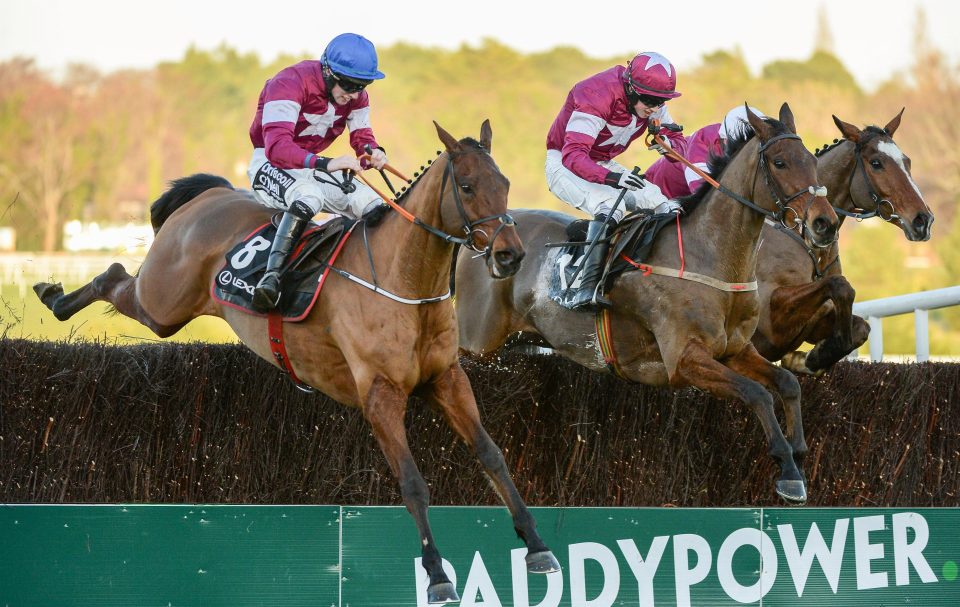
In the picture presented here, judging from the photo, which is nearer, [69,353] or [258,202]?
[69,353]

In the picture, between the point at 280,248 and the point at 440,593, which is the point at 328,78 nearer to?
the point at 280,248

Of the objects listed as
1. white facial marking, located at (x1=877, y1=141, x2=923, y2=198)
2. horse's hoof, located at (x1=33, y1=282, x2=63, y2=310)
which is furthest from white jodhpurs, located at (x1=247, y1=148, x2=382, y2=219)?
white facial marking, located at (x1=877, y1=141, x2=923, y2=198)

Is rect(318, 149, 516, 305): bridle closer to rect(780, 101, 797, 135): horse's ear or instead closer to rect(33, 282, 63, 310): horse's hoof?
rect(780, 101, 797, 135): horse's ear

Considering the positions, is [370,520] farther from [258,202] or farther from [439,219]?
[258,202]

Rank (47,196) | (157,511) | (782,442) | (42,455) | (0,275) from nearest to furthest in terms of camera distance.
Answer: (157,511)
(782,442)
(42,455)
(0,275)
(47,196)

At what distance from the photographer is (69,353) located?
6.01m

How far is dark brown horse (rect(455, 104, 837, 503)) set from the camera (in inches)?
225

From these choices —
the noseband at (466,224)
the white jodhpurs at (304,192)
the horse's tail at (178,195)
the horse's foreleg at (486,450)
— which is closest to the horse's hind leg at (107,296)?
the horse's tail at (178,195)

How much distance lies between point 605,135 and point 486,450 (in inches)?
90.1

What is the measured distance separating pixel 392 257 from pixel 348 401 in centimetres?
70

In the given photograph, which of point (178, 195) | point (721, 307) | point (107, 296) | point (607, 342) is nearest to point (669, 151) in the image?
point (721, 307)

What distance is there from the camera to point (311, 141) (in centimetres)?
608

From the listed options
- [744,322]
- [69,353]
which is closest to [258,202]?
[69,353]

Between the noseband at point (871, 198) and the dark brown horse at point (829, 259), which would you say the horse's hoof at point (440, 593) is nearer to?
the dark brown horse at point (829, 259)
